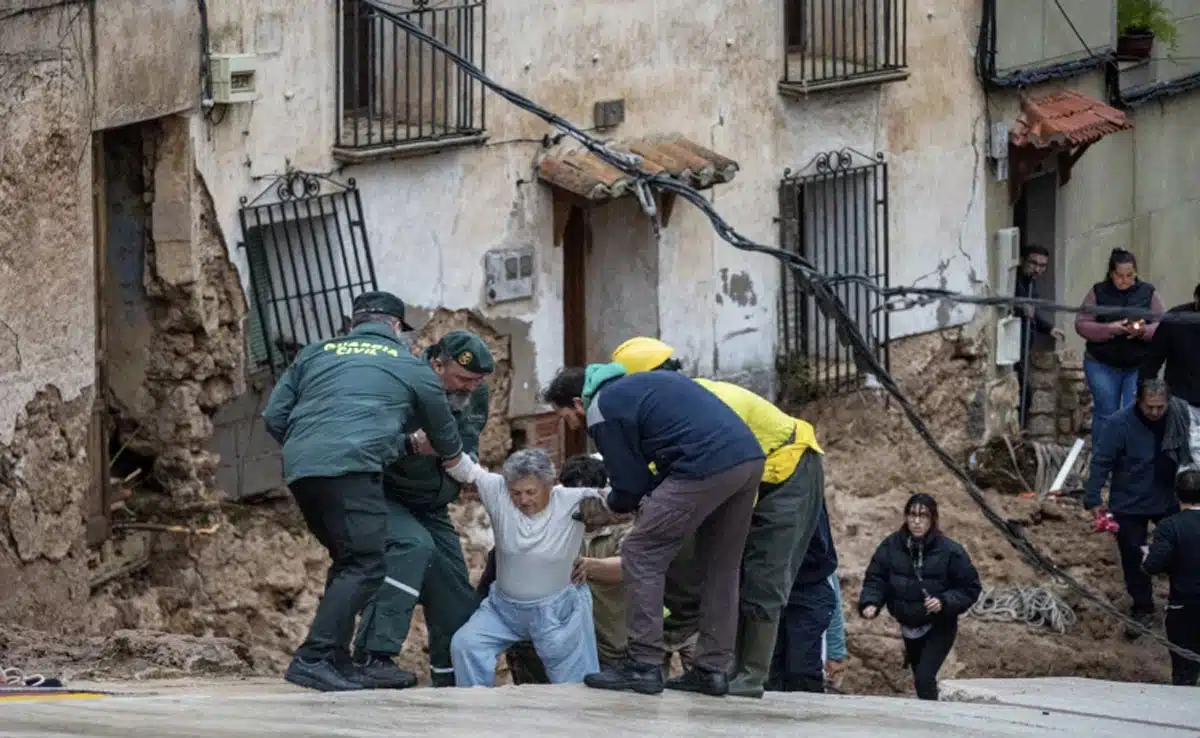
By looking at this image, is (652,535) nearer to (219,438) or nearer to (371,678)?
(371,678)

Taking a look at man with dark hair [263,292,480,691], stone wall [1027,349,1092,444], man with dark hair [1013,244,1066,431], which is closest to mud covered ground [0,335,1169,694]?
man with dark hair [1013,244,1066,431]

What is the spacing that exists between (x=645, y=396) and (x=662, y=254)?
281 inches

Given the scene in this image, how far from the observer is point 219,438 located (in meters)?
14.6

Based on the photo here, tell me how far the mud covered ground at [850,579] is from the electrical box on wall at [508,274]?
1.24 metres

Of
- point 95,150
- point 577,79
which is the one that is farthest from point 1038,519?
point 95,150

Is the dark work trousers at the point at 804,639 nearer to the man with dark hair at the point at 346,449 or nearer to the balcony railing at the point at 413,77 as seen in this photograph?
the man with dark hair at the point at 346,449

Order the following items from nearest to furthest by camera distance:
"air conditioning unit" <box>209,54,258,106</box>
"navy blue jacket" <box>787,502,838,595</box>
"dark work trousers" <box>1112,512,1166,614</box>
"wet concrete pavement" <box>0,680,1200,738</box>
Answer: "wet concrete pavement" <box>0,680,1200,738</box> < "navy blue jacket" <box>787,502,838,595</box> < "air conditioning unit" <box>209,54,258,106</box> < "dark work trousers" <box>1112,512,1166,614</box>

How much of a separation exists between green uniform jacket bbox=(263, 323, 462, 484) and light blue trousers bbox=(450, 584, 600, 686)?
0.78 m

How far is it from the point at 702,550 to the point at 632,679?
0.60 metres

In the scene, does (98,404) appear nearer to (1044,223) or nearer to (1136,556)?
(1136,556)

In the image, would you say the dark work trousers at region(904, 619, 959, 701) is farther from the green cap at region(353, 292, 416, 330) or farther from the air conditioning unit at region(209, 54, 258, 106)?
the air conditioning unit at region(209, 54, 258, 106)

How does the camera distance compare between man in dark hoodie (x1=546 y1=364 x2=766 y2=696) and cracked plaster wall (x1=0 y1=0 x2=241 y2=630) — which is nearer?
man in dark hoodie (x1=546 y1=364 x2=766 y2=696)

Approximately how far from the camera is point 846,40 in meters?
18.3

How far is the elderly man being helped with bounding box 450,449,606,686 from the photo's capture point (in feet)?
35.7
